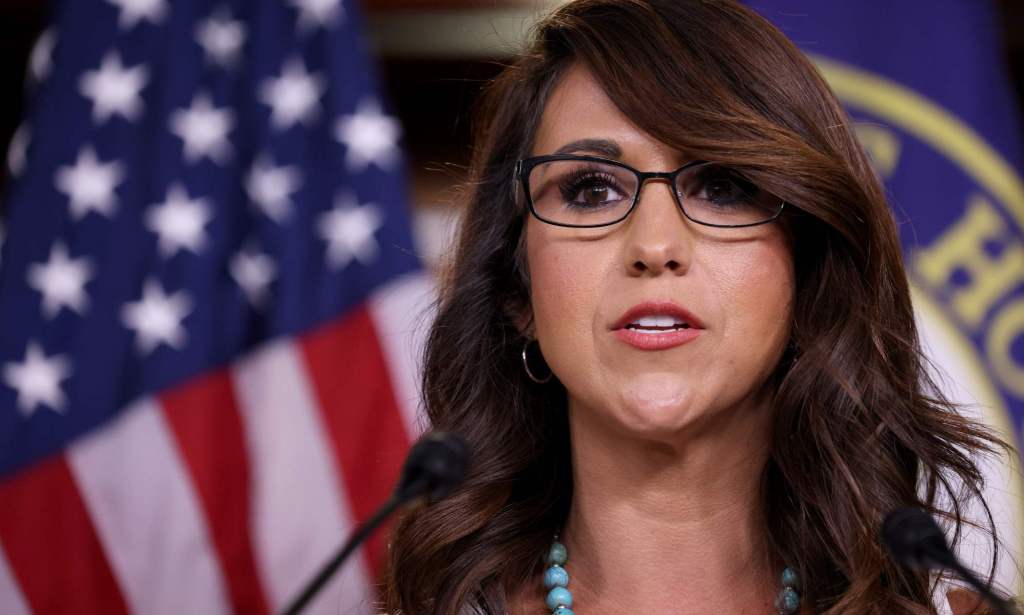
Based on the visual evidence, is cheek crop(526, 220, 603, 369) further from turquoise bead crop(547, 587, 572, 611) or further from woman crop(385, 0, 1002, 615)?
turquoise bead crop(547, 587, 572, 611)

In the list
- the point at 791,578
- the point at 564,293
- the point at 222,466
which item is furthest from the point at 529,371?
the point at 222,466

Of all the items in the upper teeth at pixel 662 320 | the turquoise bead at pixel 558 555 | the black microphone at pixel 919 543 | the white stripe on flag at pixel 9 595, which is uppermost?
the upper teeth at pixel 662 320

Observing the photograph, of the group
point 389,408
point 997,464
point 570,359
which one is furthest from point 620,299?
point 997,464

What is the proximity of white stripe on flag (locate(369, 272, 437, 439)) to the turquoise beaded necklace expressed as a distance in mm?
1038

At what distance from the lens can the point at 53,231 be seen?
109 inches

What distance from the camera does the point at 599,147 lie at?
154cm

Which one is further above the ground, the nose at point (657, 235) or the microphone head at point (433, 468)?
the nose at point (657, 235)

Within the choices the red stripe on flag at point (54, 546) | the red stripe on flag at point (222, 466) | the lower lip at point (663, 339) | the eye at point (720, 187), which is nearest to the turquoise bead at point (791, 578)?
the lower lip at point (663, 339)

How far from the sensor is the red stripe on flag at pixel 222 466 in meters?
2.66

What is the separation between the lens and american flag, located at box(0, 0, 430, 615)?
2.65m

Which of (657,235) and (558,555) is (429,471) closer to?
(657,235)

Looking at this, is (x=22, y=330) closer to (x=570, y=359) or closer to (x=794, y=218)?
(x=570, y=359)

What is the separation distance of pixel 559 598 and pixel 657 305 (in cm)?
45

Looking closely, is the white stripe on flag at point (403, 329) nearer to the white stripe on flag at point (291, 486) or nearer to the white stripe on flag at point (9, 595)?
the white stripe on flag at point (291, 486)
